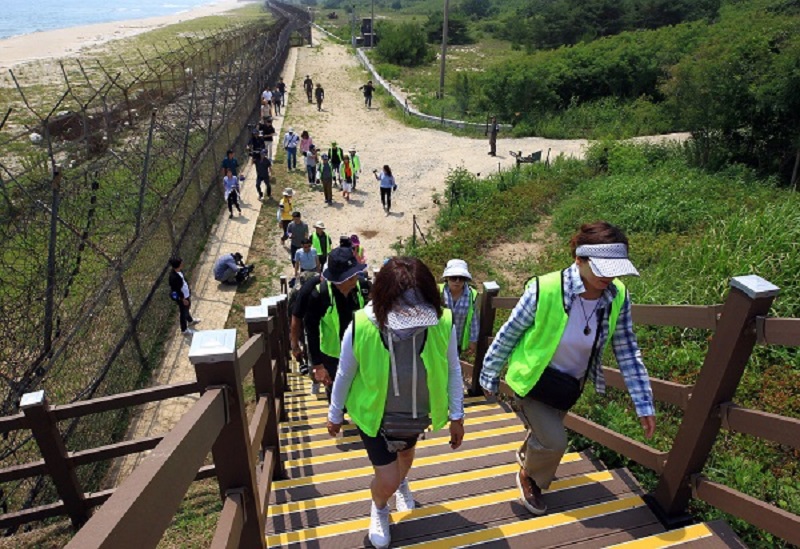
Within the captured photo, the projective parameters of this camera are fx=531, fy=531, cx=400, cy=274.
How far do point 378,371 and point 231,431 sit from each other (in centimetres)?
73

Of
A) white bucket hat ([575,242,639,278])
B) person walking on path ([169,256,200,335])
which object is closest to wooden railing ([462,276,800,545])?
white bucket hat ([575,242,639,278])

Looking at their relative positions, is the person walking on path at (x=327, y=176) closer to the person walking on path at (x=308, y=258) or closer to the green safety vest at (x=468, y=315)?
the person walking on path at (x=308, y=258)

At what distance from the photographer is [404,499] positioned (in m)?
2.87

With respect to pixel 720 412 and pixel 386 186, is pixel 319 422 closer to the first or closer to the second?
pixel 720 412

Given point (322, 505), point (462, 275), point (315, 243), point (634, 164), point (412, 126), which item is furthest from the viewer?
point (412, 126)

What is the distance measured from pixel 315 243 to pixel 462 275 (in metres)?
3.66

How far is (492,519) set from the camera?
2775mm

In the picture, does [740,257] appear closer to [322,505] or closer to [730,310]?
[730,310]

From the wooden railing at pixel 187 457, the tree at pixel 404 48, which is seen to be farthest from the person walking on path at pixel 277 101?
the wooden railing at pixel 187 457

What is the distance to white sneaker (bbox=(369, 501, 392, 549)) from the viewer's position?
2.56 metres

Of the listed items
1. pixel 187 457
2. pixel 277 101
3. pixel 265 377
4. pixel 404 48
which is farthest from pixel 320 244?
pixel 404 48

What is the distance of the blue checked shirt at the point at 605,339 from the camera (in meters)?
2.54

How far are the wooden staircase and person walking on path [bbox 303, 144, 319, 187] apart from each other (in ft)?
37.5

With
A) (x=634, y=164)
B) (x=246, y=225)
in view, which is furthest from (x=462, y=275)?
(x=634, y=164)
